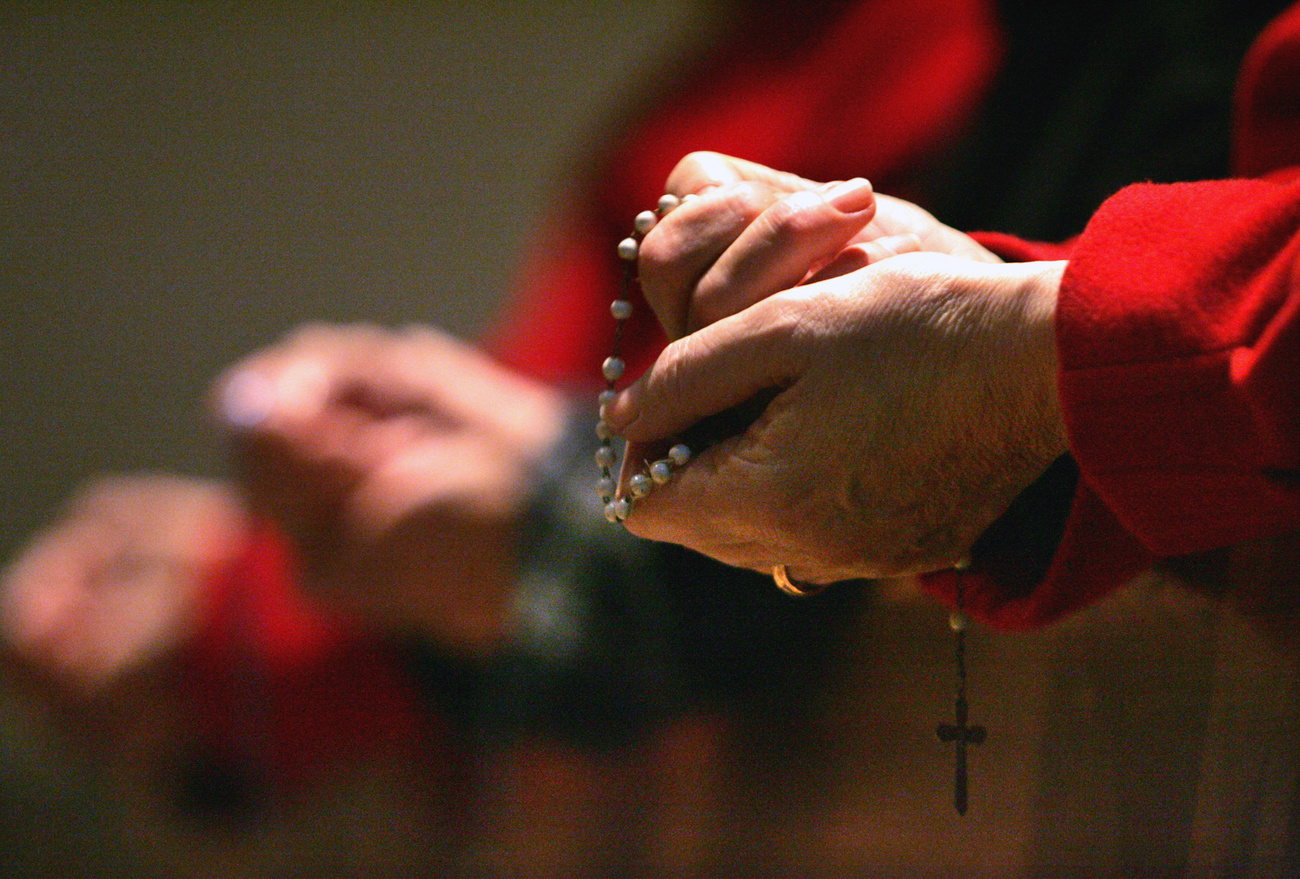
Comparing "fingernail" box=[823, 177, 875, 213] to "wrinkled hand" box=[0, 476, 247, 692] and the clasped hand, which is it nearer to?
the clasped hand

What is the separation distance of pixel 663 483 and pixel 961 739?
139 millimetres

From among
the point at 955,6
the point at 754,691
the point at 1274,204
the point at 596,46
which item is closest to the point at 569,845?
the point at 754,691

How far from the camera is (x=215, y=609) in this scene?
0.67m

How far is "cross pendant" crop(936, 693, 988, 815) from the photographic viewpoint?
369mm

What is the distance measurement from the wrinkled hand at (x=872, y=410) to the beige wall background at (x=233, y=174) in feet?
1.97

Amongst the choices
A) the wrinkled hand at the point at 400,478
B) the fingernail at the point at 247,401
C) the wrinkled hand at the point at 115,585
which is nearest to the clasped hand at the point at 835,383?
the wrinkled hand at the point at 400,478

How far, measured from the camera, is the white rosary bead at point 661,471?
0.34 metres

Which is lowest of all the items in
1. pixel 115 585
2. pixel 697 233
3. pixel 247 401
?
pixel 115 585

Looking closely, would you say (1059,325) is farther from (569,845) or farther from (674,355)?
(569,845)

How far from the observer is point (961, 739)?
1.22 feet

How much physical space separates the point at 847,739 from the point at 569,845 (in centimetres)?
16

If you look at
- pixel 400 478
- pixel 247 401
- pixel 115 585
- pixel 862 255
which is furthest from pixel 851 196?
pixel 115 585

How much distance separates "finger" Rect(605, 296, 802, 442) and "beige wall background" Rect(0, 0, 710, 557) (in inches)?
23.2

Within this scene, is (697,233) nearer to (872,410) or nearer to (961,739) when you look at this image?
(872,410)
